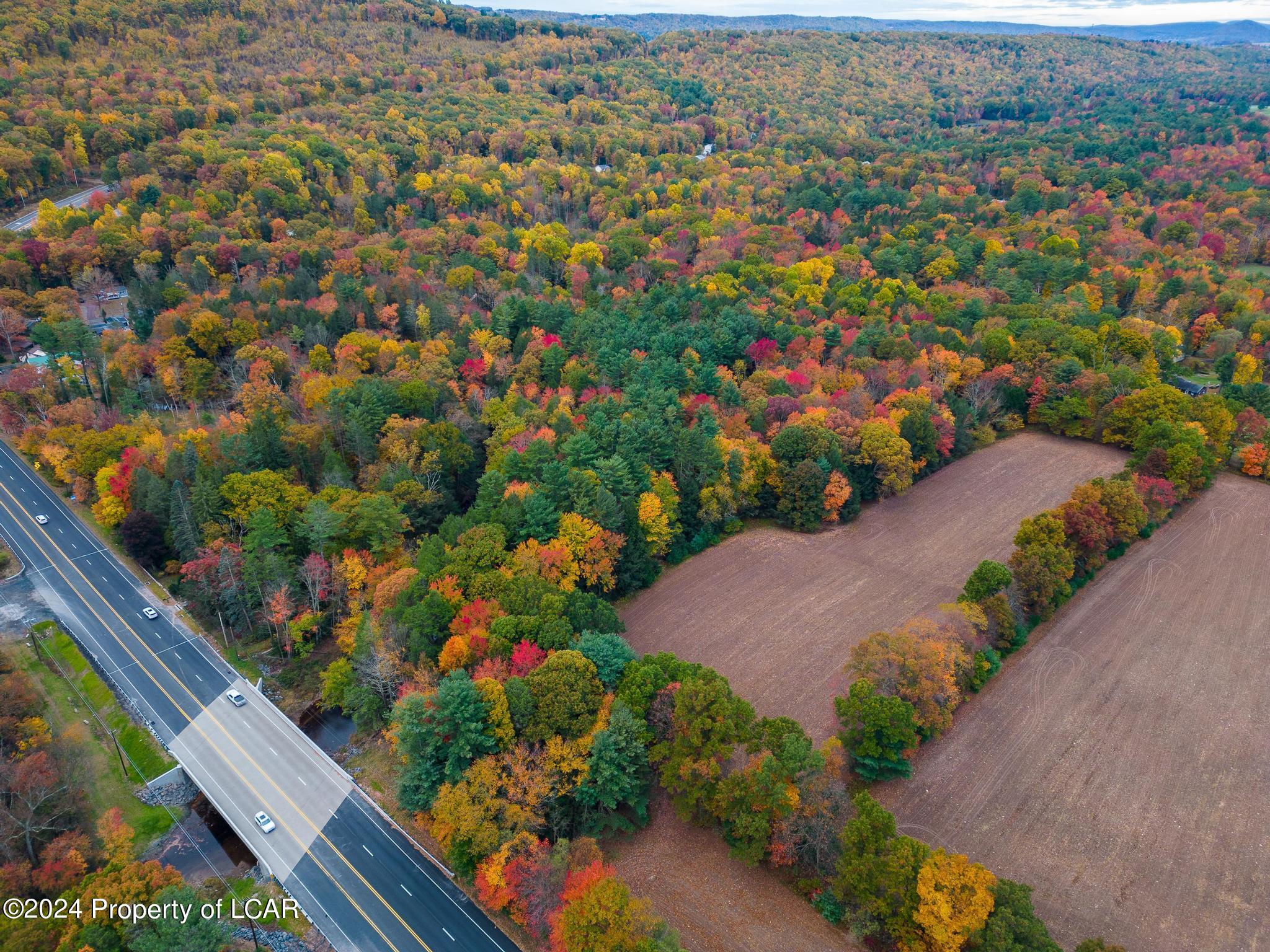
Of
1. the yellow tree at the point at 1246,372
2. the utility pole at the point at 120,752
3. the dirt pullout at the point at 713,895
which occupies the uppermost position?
the yellow tree at the point at 1246,372

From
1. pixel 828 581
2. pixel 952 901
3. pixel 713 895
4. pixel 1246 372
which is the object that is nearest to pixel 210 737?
pixel 713 895

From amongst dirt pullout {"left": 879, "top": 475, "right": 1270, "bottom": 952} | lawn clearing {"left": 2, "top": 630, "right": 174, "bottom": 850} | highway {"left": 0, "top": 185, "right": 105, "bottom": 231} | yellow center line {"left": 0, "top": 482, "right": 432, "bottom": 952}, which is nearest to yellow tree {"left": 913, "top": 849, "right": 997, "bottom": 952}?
dirt pullout {"left": 879, "top": 475, "right": 1270, "bottom": 952}

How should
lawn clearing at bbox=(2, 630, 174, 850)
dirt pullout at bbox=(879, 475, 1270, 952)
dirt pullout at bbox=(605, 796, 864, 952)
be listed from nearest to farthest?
dirt pullout at bbox=(605, 796, 864, 952), dirt pullout at bbox=(879, 475, 1270, 952), lawn clearing at bbox=(2, 630, 174, 850)

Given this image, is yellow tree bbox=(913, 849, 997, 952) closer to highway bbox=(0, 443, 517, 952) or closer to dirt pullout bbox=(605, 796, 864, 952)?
dirt pullout bbox=(605, 796, 864, 952)

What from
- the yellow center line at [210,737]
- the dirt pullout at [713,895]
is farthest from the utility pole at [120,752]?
the dirt pullout at [713,895]

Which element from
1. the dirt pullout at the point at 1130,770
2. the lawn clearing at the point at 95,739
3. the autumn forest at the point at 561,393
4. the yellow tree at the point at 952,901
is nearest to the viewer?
the yellow tree at the point at 952,901

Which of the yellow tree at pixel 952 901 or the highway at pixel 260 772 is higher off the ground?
the yellow tree at pixel 952 901

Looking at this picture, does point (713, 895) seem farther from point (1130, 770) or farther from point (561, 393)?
point (561, 393)

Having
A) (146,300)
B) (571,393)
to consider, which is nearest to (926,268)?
(571,393)

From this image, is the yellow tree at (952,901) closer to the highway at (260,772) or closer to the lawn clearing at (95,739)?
the highway at (260,772)
